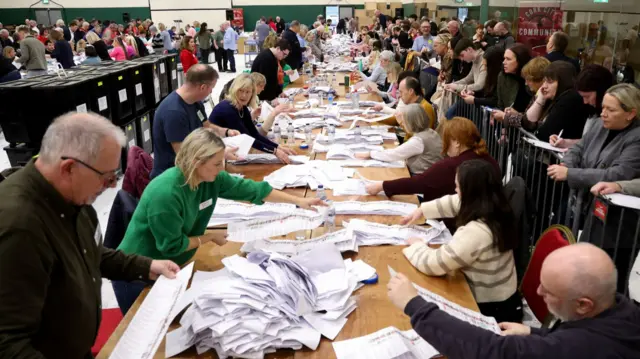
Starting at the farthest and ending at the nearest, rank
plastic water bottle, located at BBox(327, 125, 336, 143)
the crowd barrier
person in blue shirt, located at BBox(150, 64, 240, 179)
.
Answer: plastic water bottle, located at BBox(327, 125, 336, 143) < person in blue shirt, located at BBox(150, 64, 240, 179) < the crowd barrier

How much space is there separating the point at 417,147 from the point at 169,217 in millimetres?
2270

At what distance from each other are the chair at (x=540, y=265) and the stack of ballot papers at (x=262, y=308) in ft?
3.10

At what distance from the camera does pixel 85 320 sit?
5.34 ft

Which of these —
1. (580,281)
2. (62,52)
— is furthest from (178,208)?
(62,52)

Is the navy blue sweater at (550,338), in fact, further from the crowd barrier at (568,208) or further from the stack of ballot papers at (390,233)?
the crowd barrier at (568,208)

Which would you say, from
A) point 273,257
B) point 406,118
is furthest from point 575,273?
point 406,118

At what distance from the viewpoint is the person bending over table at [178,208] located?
7.88ft

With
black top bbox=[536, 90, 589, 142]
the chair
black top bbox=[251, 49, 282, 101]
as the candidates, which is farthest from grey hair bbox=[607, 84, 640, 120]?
black top bbox=[251, 49, 282, 101]

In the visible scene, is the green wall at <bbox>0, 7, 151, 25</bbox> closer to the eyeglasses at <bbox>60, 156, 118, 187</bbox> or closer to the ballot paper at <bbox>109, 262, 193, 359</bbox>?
the ballot paper at <bbox>109, 262, 193, 359</bbox>

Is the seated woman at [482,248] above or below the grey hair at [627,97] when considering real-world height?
below

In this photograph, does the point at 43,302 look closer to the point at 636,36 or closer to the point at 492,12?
the point at 636,36

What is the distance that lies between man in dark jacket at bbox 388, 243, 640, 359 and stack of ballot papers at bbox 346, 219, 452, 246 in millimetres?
1089

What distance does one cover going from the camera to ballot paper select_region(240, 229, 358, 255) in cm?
256

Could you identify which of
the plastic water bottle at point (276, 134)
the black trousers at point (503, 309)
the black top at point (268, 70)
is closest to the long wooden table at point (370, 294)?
the black trousers at point (503, 309)
